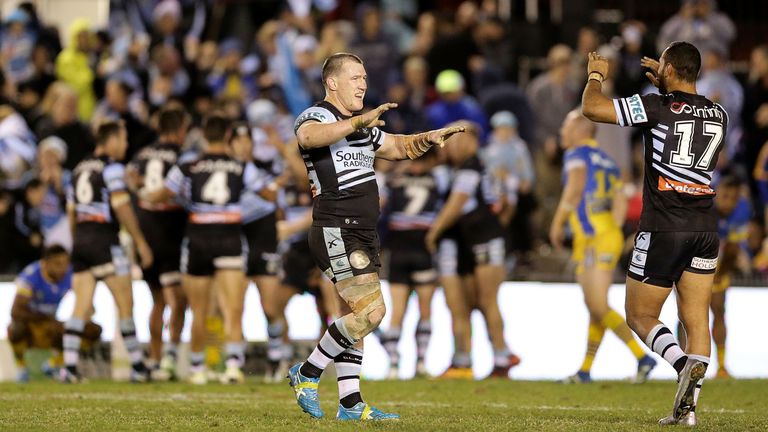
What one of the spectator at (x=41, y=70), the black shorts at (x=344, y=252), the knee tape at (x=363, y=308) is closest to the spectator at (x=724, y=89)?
the spectator at (x=41, y=70)

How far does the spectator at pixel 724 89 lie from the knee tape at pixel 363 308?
1205 centimetres

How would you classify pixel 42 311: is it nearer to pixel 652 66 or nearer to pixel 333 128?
pixel 333 128

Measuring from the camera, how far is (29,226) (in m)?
19.5

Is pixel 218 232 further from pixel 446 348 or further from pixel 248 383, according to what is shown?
pixel 446 348

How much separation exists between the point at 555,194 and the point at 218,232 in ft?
25.1

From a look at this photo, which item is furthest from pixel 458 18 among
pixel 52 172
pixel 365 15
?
pixel 52 172

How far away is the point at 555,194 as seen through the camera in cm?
2050

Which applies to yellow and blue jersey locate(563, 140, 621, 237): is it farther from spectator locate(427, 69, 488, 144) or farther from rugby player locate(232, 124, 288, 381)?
spectator locate(427, 69, 488, 144)

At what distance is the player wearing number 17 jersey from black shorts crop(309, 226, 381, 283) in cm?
167

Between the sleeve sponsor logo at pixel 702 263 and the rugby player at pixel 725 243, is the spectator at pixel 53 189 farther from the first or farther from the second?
the sleeve sponsor logo at pixel 702 263

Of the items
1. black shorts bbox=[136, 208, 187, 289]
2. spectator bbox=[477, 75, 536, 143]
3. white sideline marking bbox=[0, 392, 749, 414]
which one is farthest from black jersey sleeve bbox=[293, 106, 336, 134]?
spectator bbox=[477, 75, 536, 143]

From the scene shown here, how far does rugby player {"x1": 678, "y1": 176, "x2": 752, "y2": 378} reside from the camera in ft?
A: 48.7

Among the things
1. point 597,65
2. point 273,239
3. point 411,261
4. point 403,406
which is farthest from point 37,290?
point 597,65

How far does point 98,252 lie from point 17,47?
9677mm
